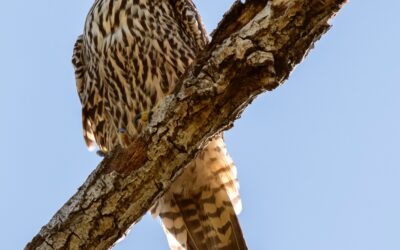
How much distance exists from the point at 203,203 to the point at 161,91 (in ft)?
2.78

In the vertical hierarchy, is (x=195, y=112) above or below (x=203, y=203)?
below

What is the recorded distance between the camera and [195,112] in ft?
11.1

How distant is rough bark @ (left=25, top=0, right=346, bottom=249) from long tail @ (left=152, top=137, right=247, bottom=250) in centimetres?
152

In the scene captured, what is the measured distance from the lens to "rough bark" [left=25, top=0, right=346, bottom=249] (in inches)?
126

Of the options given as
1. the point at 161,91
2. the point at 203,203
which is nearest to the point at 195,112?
the point at 161,91

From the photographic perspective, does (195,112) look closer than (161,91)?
Yes

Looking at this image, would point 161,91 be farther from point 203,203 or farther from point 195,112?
point 195,112

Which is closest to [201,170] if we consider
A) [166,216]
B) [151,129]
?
[166,216]

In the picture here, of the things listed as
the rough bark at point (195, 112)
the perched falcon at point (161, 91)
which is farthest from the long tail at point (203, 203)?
the rough bark at point (195, 112)

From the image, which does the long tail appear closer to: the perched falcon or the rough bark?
the perched falcon

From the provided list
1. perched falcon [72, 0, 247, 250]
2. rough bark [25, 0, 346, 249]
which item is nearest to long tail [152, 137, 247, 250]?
perched falcon [72, 0, 247, 250]

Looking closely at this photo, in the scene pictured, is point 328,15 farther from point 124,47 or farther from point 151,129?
point 124,47

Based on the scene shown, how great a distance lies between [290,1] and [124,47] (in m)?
2.28

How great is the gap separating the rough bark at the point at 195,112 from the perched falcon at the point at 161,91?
5.10 ft
